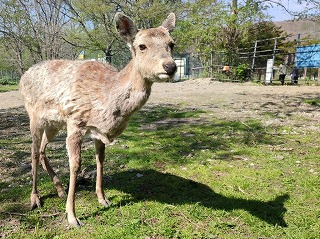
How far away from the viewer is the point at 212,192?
4.84 m

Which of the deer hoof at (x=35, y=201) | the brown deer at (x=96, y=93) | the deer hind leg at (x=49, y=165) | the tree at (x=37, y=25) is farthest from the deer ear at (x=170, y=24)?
the tree at (x=37, y=25)

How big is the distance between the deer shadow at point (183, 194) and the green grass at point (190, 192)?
0.01 m

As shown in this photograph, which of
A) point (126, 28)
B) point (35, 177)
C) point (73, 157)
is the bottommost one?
point (35, 177)

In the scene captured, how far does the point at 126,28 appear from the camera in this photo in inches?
155

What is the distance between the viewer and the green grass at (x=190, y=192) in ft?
12.7

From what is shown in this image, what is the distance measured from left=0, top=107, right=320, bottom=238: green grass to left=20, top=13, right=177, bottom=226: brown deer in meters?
0.33

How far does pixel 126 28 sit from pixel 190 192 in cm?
261

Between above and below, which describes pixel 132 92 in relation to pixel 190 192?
above

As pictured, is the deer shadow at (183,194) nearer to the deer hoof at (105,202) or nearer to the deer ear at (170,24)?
the deer hoof at (105,202)

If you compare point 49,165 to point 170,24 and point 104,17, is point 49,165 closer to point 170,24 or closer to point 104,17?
point 170,24

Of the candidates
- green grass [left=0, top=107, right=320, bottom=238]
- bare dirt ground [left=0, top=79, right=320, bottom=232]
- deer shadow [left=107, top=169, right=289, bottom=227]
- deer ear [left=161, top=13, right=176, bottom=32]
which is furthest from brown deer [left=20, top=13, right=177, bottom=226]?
bare dirt ground [left=0, top=79, right=320, bottom=232]

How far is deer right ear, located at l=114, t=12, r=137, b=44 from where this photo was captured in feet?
12.7

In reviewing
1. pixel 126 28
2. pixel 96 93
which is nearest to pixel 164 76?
pixel 126 28

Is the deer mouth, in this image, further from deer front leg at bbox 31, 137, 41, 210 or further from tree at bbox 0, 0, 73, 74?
tree at bbox 0, 0, 73, 74
